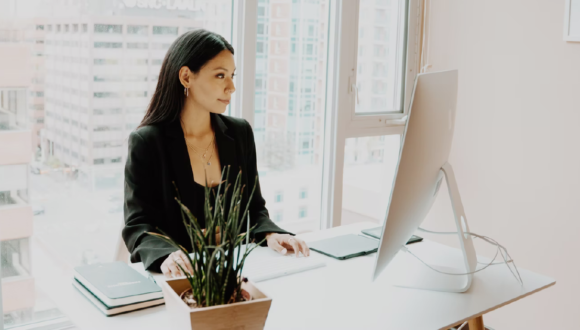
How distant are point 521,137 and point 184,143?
1.75 m

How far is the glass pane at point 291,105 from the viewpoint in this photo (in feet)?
9.14

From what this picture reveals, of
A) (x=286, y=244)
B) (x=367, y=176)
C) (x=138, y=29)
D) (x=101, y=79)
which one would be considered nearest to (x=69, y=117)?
(x=101, y=79)

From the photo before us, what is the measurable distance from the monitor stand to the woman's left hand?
270mm

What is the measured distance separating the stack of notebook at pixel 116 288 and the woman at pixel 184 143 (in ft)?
1.14

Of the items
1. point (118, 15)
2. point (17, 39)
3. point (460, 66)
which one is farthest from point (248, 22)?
point (460, 66)

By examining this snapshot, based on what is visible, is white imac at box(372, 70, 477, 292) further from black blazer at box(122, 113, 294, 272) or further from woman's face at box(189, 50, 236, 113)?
woman's face at box(189, 50, 236, 113)

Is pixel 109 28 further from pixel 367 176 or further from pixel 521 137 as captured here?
pixel 521 137

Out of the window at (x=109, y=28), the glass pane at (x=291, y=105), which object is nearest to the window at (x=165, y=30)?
the window at (x=109, y=28)

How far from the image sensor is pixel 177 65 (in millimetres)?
1988

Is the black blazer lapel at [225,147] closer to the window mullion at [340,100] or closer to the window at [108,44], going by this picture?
the window at [108,44]

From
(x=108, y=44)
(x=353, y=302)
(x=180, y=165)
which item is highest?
(x=108, y=44)

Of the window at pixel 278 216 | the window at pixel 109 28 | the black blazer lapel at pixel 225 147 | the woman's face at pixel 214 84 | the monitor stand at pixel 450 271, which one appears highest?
the window at pixel 109 28

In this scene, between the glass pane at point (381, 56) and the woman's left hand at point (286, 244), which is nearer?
the woman's left hand at point (286, 244)

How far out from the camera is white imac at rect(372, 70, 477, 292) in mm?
1283
